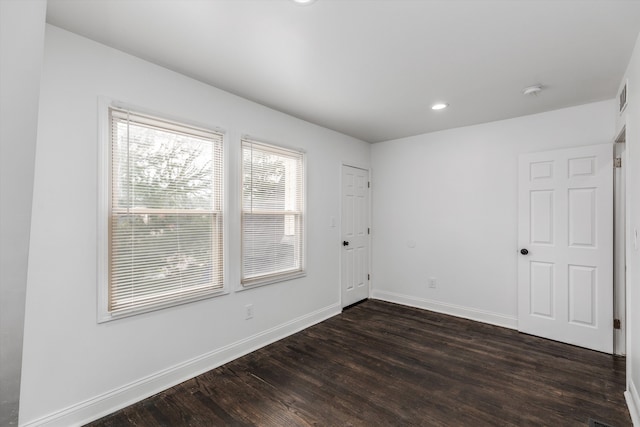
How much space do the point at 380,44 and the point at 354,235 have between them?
283cm

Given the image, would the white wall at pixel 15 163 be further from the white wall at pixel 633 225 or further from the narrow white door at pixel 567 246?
the narrow white door at pixel 567 246

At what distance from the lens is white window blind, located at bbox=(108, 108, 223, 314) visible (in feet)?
6.84

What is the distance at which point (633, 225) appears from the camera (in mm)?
2074

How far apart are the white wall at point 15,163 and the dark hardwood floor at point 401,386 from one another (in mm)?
1643

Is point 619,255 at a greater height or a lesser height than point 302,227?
lesser

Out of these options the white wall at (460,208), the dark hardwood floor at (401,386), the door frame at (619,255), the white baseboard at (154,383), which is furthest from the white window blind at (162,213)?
the door frame at (619,255)

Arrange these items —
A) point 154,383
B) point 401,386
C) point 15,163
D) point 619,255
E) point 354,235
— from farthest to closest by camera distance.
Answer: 1. point 354,235
2. point 619,255
3. point 401,386
4. point 154,383
5. point 15,163

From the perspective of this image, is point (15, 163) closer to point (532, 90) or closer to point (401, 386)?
point (401, 386)

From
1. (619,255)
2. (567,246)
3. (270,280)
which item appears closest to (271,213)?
(270,280)

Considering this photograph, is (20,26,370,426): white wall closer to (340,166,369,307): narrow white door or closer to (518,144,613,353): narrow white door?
(340,166,369,307): narrow white door

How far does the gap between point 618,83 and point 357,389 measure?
3418 millimetres

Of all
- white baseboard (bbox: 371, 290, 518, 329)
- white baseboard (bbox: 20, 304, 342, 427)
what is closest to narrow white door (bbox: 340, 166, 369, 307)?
white baseboard (bbox: 371, 290, 518, 329)

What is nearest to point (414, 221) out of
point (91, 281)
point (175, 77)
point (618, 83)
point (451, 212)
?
point (451, 212)

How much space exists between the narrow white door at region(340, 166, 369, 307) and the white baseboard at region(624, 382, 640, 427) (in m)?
2.79
